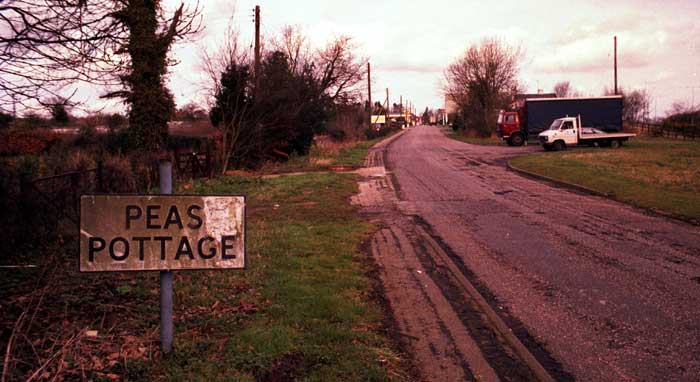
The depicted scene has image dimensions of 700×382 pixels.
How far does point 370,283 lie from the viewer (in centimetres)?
797

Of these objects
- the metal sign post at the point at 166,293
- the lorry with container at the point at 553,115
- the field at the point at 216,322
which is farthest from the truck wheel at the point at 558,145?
the metal sign post at the point at 166,293

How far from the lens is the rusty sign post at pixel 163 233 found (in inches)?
185

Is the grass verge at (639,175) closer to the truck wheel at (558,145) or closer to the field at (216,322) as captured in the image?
the truck wheel at (558,145)

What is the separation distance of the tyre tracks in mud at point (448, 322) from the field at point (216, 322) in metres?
0.30

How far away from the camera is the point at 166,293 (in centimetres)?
499

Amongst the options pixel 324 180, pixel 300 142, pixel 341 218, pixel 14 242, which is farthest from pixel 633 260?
pixel 300 142

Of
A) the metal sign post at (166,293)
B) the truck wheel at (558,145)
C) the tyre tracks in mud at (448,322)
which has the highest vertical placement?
the truck wheel at (558,145)

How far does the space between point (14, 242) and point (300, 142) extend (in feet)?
84.8

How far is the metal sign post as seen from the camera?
4.88 meters

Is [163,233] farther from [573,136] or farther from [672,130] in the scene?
[672,130]

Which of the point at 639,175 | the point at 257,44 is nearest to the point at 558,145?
the point at 639,175

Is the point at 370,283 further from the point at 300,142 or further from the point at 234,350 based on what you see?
the point at 300,142

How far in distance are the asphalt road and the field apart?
171 cm

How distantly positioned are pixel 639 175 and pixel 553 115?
23.8m
